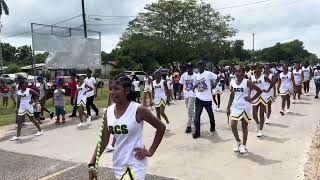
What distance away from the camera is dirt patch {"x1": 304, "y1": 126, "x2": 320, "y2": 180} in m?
7.14

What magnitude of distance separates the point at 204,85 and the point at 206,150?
2.01 metres

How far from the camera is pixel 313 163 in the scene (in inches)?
311

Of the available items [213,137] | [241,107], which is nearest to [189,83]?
[213,137]

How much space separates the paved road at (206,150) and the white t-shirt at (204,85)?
926 millimetres

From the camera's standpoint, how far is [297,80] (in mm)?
18578

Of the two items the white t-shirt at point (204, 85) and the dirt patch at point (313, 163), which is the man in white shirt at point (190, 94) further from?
the dirt patch at point (313, 163)

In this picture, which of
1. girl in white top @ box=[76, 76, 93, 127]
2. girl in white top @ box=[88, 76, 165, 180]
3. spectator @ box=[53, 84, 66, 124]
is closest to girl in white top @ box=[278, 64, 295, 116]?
girl in white top @ box=[76, 76, 93, 127]

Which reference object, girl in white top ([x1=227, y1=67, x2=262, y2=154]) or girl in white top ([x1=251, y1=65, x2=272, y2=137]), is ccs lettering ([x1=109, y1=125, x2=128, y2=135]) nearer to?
girl in white top ([x1=227, y1=67, x2=262, y2=154])

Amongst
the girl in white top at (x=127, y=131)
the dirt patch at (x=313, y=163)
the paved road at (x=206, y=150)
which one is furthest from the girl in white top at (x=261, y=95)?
the girl in white top at (x=127, y=131)

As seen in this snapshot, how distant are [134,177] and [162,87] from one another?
26.4 ft

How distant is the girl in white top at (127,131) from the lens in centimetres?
413

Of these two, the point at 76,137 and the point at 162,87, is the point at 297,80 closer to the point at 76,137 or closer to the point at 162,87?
the point at 162,87

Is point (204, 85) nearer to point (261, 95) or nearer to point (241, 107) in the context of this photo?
point (261, 95)

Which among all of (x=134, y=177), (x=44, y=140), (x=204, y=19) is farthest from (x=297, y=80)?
(x=204, y=19)
